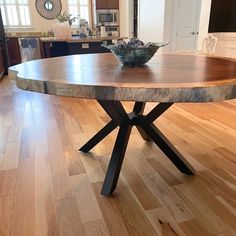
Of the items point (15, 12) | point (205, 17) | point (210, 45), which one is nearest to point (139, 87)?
point (210, 45)

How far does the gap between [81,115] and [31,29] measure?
18.9 feet

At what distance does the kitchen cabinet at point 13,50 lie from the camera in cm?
668

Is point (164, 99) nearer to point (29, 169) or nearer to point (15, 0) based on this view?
point (29, 169)

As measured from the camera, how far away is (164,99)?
757 millimetres

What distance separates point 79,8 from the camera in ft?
25.4

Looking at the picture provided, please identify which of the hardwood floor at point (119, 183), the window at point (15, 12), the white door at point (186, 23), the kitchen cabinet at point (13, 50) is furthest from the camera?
the window at point (15, 12)

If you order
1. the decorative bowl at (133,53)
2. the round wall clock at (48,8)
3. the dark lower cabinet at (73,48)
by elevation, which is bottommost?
the dark lower cabinet at (73,48)

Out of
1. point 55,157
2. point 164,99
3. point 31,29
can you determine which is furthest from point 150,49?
point 31,29

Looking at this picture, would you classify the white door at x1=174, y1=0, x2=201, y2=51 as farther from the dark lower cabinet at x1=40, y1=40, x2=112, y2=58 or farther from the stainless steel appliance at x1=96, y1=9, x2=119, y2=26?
the stainless steel appliance at x1=96, y1=9, x2=119, y2=26

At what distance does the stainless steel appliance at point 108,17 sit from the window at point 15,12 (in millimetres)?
2198

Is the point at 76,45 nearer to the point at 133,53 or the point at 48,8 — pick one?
the point at 133,53

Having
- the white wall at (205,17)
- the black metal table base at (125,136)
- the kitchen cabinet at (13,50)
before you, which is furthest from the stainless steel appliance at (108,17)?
the black metal table base at (125,136)

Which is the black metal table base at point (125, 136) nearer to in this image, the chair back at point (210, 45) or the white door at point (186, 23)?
the chair back at point (210, 45)

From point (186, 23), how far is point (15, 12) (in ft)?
17.3
